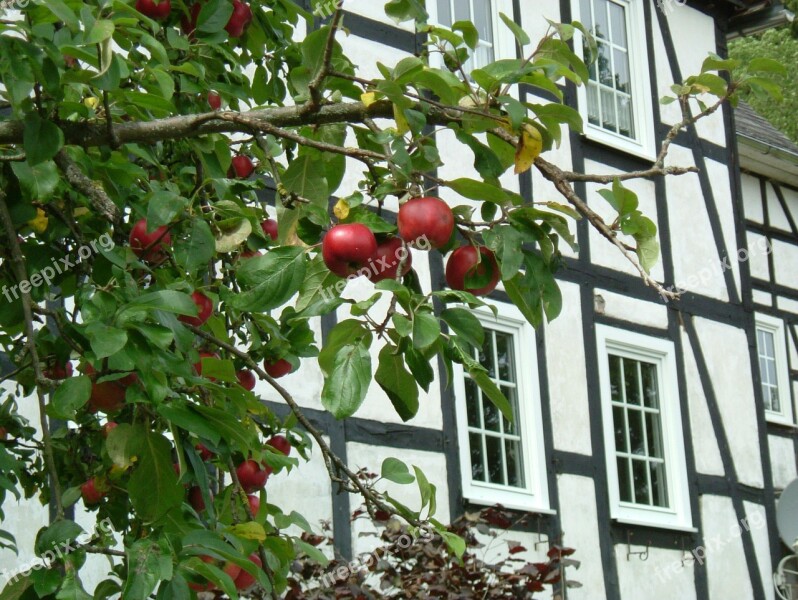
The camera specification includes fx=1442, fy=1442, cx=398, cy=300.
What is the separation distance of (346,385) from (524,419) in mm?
6880

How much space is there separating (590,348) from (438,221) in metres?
7.35

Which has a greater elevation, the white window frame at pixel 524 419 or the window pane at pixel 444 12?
the window pane at pixel 444 12

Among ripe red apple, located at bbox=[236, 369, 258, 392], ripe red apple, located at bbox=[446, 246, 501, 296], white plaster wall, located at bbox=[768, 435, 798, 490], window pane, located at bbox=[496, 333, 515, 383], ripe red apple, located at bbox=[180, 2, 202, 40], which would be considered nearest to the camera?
ripe red apple, located at bbox=[446, 246, 501, 296]

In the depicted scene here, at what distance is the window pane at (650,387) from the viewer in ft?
32.3

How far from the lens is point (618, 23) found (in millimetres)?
10477

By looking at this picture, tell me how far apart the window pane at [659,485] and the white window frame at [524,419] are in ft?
4.34

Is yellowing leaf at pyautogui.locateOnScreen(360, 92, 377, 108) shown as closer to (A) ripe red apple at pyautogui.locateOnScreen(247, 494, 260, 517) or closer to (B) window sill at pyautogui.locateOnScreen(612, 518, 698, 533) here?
→ (A) ripe red apple at pyautogui.locateOnScreen(247, 494, 260, 517)

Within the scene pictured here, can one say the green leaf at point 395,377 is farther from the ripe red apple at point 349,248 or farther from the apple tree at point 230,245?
the ripe red apple at point 349,248

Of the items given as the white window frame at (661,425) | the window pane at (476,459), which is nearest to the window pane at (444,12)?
the white window frame at (661,425)

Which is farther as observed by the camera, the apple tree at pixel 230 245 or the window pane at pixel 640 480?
the window pane at pixel 640 480

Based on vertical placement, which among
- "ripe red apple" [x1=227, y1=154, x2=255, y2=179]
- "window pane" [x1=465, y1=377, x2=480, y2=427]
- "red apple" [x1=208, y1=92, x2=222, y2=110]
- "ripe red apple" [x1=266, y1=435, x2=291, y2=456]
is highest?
"window pane" [x1=465, y1=377, x2=480, y2=427]

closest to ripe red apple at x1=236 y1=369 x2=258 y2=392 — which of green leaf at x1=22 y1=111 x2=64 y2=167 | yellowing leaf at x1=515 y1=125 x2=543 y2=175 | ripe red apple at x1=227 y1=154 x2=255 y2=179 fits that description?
ripe red apple at x1=227 y1=154 x2=255 y2=179

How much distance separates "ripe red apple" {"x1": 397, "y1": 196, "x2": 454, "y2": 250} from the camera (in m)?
2.01

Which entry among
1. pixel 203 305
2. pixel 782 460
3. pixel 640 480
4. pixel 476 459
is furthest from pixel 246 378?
pixel 782 460
